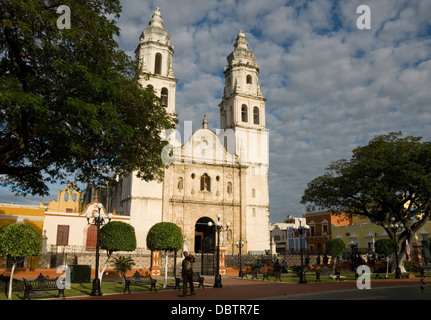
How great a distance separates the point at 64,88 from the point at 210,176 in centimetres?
2494

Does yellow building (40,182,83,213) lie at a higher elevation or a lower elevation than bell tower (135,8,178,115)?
→ lower

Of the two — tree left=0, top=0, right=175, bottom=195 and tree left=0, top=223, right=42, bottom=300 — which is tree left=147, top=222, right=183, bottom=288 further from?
tree left=0, top=223, right=42, bottom=300

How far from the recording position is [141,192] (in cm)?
3216

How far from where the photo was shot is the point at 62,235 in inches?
1100

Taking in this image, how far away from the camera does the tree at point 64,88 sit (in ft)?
35.0

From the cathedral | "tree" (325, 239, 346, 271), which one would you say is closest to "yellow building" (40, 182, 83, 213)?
the cathedral

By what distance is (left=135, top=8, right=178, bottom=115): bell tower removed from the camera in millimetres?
35344

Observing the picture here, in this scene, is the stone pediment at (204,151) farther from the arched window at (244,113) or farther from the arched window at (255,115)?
the arched window at (255,115)

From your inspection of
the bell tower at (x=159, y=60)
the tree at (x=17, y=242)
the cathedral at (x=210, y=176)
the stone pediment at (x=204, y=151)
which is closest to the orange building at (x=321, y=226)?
the cathedral at (x=210, y=176)

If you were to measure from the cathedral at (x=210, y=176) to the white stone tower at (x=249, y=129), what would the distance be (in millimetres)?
97

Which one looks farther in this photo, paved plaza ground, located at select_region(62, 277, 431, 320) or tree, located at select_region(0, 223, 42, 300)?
tree, located at select_region(0, 223, 42, 300)

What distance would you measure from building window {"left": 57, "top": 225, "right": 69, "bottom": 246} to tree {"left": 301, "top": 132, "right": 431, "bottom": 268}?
18355 mm

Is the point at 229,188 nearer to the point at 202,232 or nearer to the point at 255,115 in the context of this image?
the point at 202,232

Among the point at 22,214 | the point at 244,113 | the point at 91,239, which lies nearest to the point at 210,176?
the point at 244,113
